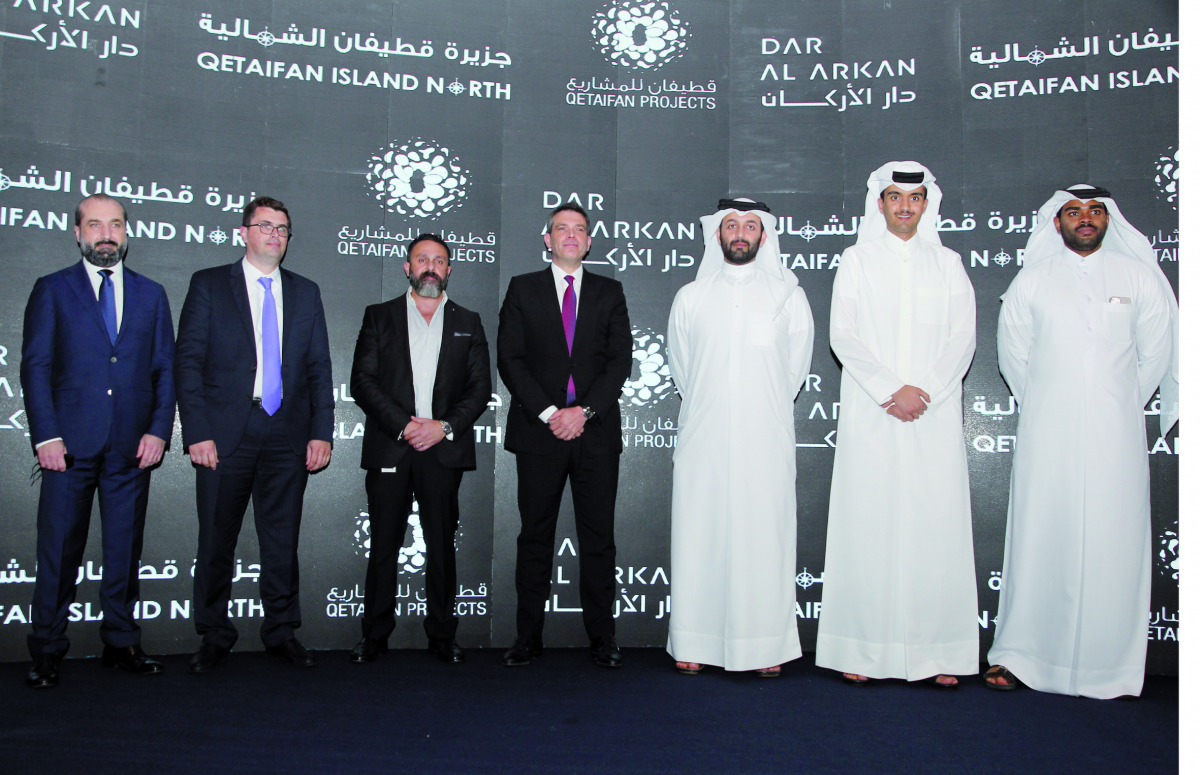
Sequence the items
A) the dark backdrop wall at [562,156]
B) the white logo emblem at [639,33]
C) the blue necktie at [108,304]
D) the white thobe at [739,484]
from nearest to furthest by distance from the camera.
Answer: the blue necktie at [108,304]
the white thobe at [739,484]
the dark backdrop wall at [562,156]
the white logo emblem at [639,33]

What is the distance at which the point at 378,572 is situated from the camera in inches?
139

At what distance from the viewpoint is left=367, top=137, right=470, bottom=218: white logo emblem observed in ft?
13.4

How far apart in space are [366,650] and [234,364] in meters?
1.33

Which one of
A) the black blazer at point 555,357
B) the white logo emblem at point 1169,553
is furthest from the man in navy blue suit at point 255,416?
the white logo emblem at point 1169,553

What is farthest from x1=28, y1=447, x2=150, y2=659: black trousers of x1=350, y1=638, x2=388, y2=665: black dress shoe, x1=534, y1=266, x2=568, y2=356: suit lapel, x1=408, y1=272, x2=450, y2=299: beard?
x1=534, y1=266, x2=568, y2=356: suit lapel

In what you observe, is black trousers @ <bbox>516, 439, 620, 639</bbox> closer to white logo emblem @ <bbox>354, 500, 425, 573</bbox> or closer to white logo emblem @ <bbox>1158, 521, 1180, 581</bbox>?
white logo emblem @ <bbox>354, 500, 425, 573</bbox>

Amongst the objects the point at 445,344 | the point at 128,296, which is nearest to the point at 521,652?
the point at 445,344

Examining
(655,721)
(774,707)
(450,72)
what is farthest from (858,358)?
(450,72)

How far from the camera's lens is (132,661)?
3.30m

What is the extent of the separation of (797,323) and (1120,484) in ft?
4.68

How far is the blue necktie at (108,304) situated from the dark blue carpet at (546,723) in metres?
1.37

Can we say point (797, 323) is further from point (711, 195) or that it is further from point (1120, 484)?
point (1120, 484)

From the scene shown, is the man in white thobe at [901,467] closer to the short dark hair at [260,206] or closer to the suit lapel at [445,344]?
the suit lapel at [445,344]

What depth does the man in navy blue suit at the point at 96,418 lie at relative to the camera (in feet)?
10.4
